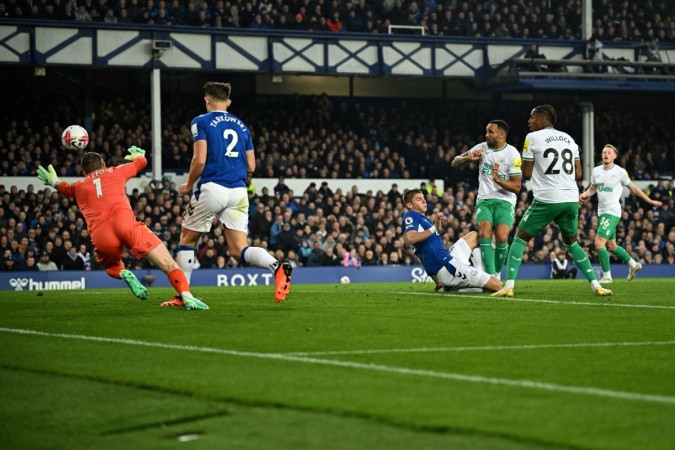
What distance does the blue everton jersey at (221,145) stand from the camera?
12961mm

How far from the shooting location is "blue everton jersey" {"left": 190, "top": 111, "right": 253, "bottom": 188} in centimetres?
1296

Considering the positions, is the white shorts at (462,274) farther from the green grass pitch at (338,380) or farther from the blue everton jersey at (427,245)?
the green grass pitch at (338,380)

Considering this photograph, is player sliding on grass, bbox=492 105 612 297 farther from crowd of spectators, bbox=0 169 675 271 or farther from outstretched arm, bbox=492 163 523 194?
crowd of spectators, bbox=0 169 675 271

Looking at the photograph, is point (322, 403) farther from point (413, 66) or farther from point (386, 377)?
point (413, 66)

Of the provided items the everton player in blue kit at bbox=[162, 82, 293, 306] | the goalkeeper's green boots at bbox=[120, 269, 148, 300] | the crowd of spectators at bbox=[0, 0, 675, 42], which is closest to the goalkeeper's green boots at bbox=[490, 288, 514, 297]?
the everton player in blue kit at bbox=[162, 82, 293, 306]

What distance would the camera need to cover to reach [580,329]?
1005 cm

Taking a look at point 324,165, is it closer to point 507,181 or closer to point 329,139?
point 329,139

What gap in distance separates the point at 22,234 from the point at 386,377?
23.8m

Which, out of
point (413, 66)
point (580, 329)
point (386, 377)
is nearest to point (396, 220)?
point (413, 66)

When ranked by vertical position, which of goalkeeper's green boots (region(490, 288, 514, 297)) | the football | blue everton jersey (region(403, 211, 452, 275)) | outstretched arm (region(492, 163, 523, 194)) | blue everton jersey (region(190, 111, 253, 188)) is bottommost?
goalkeeper's green boots (region(490, 288, 514, 297))

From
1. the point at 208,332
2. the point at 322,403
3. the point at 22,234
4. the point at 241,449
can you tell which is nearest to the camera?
the point at 241,449

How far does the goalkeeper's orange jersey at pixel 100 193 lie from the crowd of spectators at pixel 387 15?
24.0m

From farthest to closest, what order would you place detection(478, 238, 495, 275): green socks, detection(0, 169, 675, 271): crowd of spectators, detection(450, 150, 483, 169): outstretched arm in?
detection(0, 169, 675, 271): crowd of spectators, detection(478, 238, 495, 275): green socks, detection(450, 150, 483, 169): outstretched arm

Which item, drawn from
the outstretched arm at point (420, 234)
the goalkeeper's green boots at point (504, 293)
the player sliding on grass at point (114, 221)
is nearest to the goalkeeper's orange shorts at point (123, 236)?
the player sliding on grass at point (114, 221)
